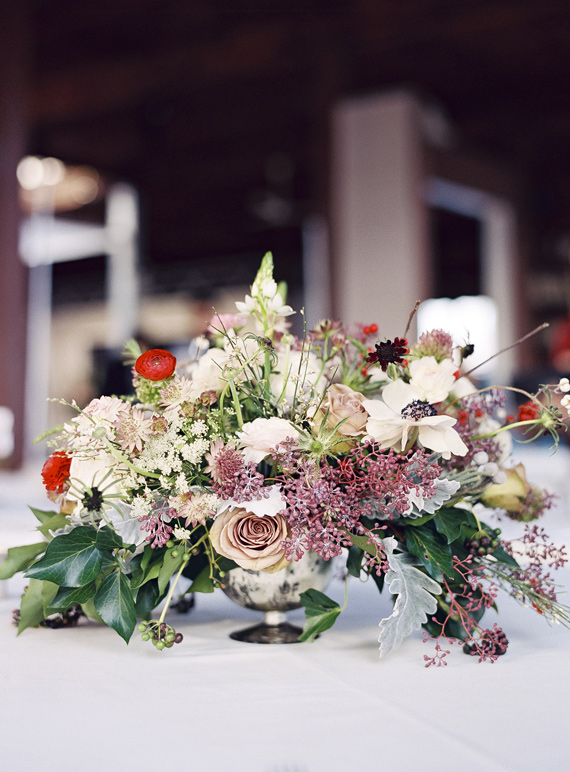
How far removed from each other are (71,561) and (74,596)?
0.16 feet

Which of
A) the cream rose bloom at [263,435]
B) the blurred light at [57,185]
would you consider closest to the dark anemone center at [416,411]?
the cream rose bloom at [263,435]

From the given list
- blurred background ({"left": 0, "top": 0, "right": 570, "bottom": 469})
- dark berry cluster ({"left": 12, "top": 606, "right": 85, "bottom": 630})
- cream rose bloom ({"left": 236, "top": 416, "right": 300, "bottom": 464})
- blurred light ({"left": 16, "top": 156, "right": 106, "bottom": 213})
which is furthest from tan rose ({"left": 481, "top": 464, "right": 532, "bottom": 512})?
blurred light ({"left": 16, "top": 156, "right": 106, "bottom": 213})

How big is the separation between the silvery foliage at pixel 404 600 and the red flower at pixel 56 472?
0.32 meters

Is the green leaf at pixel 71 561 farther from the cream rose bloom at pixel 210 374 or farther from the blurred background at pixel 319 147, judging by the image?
the blurred background at pixel 319 147

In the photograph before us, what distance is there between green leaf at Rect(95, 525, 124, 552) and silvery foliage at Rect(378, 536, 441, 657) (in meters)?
0.25

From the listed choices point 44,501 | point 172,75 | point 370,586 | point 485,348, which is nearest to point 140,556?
point 370,586

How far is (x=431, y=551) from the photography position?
0.78 meters

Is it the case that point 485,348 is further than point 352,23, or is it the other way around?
point 485,348

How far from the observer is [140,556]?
0.81m

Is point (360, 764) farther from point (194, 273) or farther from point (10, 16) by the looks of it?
point (194, 273)

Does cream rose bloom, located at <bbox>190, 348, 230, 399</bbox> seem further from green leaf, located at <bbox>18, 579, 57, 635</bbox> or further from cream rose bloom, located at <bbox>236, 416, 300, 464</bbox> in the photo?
green leaf, located at <bbox>18, 579, 57, 635</bbox>

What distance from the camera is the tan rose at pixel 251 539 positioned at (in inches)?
30.0

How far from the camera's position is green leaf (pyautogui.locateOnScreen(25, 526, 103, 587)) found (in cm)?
77

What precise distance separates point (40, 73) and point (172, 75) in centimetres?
93
